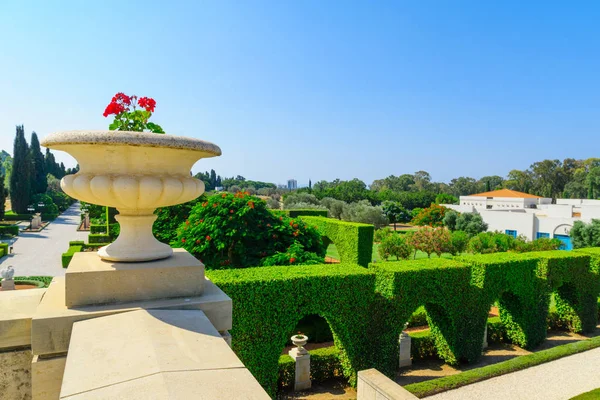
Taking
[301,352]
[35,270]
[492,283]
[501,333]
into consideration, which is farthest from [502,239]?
[35,270]

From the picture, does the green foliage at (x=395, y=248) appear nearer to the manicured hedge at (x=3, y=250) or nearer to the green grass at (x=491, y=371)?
→ the green grass at (x=491, y=371)

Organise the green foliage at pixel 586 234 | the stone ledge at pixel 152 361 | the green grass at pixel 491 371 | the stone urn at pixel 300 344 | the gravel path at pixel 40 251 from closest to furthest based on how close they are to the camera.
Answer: the stone ledge at pixel 152 361 < the green grass at pixel 491 371 < the stone urn at pixel 300 344 < the gravel path at pixel 40 251 < the green foliage at pixel 586 234

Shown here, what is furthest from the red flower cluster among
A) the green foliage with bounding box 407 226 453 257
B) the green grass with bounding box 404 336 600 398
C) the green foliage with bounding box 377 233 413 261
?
the green foliage with bounding box 407 226 453 257

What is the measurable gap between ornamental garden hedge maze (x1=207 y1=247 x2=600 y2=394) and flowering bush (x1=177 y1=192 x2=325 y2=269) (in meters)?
2.64

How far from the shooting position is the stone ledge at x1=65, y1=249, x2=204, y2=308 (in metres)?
2.38

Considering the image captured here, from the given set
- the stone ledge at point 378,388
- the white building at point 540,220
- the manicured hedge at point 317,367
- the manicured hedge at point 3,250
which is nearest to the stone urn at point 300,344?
the manicured hedge at point 317,367

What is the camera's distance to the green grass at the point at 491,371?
319 inches

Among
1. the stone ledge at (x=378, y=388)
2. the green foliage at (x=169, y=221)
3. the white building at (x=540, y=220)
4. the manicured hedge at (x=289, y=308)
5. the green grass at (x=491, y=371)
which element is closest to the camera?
the stone ledge at (x=378, y=388)

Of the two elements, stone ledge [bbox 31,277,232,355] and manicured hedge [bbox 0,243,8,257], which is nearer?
stone ledge [bbox 31,277,232,355]

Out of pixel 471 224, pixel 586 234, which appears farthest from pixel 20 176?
pixel 586 234

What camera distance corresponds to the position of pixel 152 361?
174 centimetres

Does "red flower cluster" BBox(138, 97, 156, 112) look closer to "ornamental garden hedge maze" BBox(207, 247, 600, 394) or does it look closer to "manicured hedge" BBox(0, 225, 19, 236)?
"ornamental garden hedge maze" BBox(207, 247, 600, 394)

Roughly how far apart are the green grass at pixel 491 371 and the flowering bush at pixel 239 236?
13.6 ft

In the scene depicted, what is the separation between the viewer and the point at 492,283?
10102mm
